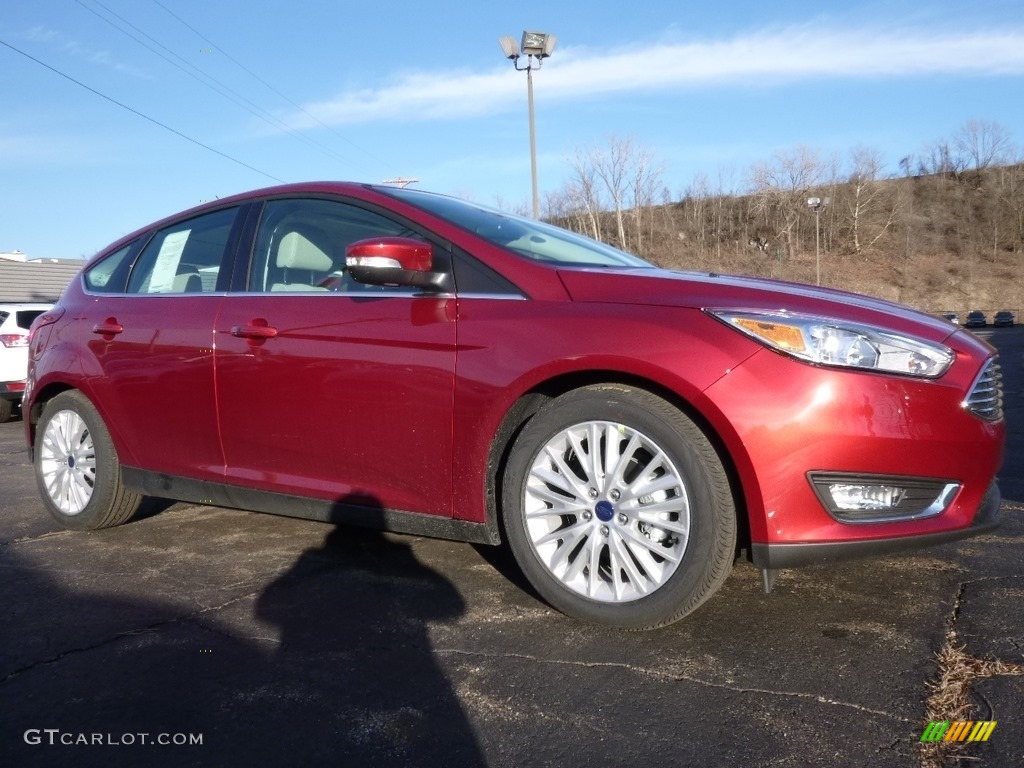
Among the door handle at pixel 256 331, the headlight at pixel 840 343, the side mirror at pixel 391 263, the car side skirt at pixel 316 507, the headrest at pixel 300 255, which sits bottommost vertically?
the car side skirt at pixel 316 507

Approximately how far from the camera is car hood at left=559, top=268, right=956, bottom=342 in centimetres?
258

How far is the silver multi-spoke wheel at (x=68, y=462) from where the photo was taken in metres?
4.18

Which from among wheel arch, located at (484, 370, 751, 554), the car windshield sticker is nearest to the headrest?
the car windshield sticker

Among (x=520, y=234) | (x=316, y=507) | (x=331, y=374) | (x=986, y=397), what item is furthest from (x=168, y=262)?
(x=986, y=397)

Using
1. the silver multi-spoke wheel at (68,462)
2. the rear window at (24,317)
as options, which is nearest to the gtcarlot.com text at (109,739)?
the silver multi-spoke wheel at (68,462)

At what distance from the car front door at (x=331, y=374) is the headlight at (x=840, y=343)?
1047 millimetres

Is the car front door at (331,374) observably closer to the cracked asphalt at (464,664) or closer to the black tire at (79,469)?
the cracked asphalt at (464,664)

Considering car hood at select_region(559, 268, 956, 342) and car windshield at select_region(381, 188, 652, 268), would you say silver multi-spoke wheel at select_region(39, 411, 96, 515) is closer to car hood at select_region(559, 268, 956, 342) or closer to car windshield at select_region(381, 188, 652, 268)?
car windshield at select_region(381, 188, 652, 268)

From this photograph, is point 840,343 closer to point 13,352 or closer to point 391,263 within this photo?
point 391,263

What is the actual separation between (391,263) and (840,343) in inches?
58.7

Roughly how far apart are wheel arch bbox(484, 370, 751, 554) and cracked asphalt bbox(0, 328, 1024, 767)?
35 centimetres

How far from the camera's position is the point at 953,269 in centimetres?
5988

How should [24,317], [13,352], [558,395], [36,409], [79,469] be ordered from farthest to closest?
1. [24,317]
2. [13,352]
3. [36,409]
4. [79,469]
5. [558,395]

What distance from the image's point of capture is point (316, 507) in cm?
332
